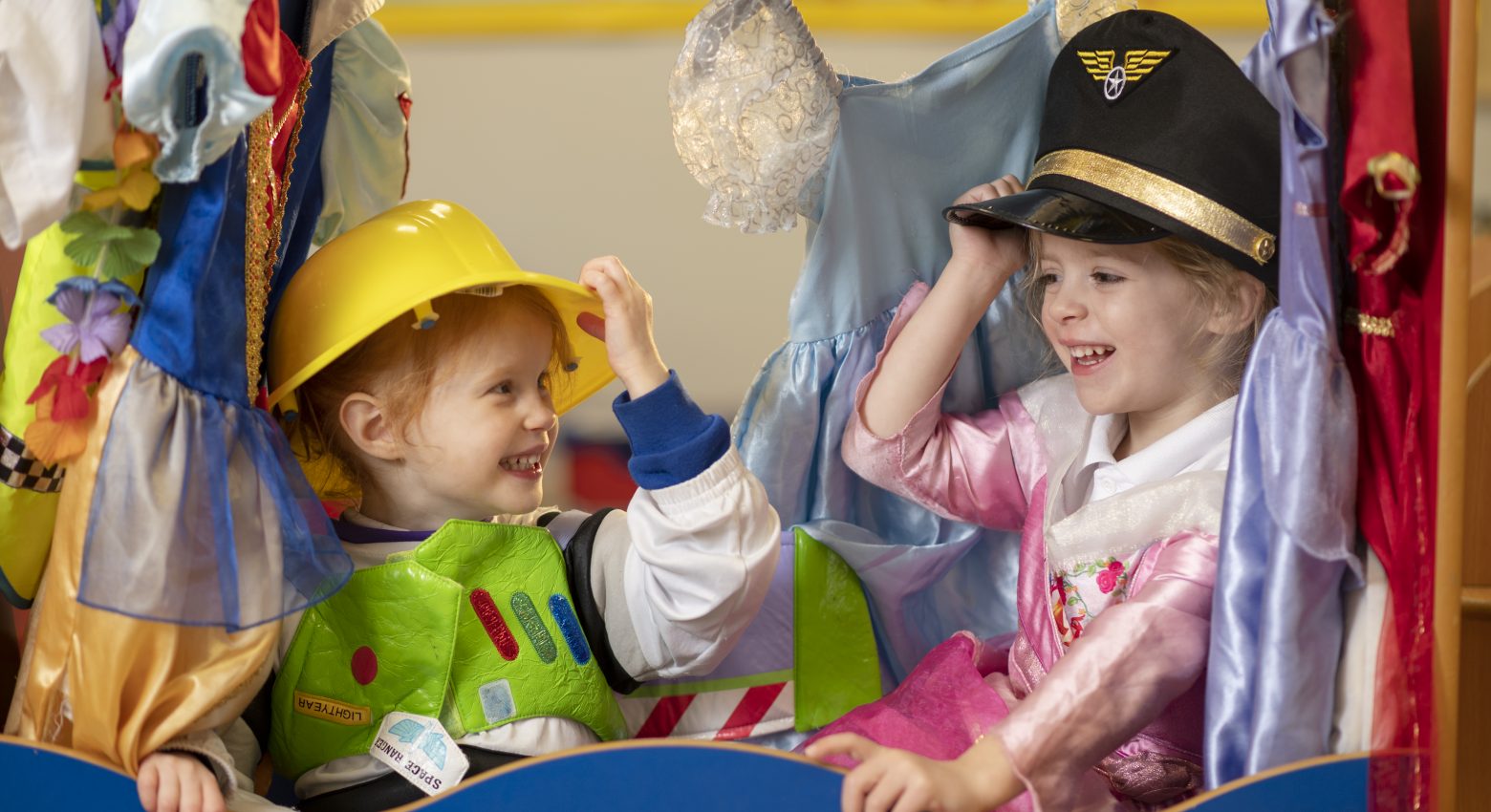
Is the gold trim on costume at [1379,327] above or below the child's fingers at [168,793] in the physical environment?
above

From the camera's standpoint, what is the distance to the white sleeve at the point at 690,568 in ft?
3.51

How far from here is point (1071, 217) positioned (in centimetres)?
111

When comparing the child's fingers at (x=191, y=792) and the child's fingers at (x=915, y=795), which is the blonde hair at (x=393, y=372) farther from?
the child's fingers at (x=915, y=795)

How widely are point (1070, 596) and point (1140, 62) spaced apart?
1.38ft

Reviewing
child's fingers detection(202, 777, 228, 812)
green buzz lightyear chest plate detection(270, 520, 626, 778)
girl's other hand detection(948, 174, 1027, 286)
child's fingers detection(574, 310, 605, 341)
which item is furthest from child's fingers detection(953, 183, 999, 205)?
child's fingers detection(202, 777, 228, 812)

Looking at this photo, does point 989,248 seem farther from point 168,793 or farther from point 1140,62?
point 168,793

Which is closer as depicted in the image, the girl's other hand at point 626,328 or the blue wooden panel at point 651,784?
the blue wooden panel at point 651,784

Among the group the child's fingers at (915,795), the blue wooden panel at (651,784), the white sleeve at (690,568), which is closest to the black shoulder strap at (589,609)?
the white sleeve at (690,568)

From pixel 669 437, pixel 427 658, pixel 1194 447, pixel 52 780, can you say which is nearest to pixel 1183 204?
pixel 1194 447

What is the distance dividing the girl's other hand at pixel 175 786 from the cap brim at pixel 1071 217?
0.70 metres

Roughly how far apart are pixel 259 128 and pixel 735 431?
1.70 feet

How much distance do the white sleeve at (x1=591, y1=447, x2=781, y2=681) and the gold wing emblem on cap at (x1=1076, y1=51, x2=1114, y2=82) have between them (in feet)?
1.38

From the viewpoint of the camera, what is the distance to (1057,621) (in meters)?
1.17

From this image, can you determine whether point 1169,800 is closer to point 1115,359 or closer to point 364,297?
point 1115,359
